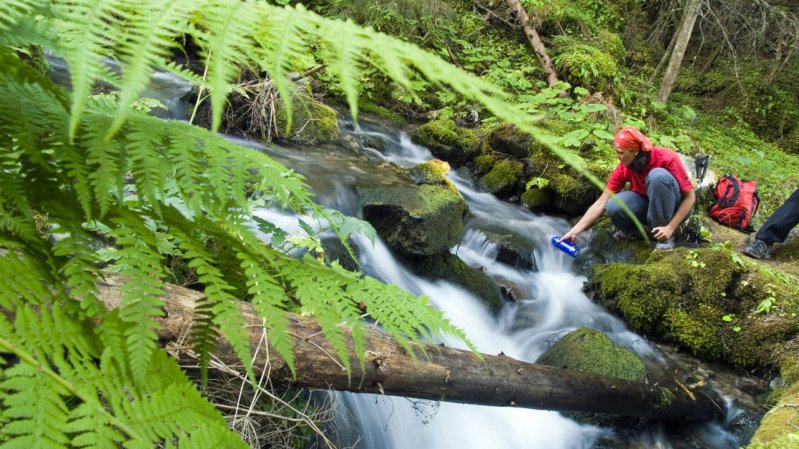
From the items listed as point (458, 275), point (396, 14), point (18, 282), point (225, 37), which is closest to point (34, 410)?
point (18, 282)

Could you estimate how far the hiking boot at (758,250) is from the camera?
6.59 metres

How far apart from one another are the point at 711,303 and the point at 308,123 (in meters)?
5.95

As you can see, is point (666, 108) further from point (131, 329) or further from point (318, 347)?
point (131, 329)

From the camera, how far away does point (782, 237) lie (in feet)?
21.7

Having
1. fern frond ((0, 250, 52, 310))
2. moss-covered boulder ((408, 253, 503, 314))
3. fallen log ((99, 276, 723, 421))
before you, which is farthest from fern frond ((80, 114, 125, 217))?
moss-covered boulder ((408, 253, 503, 314))

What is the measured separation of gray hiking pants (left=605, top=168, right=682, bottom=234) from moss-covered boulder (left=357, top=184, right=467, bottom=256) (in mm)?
2043

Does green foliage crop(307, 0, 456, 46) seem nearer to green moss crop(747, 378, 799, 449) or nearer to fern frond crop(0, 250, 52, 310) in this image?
green moss crop(747, 378, 799, 449)

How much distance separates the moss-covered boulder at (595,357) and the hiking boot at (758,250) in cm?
341

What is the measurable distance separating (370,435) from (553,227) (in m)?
5.21

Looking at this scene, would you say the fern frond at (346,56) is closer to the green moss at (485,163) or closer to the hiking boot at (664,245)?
the hiking boot at (664,245)

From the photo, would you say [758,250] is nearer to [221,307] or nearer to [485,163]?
[485,163]

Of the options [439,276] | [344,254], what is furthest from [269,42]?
[439,276]

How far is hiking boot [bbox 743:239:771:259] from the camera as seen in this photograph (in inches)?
259

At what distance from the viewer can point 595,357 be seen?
4.29 meters
